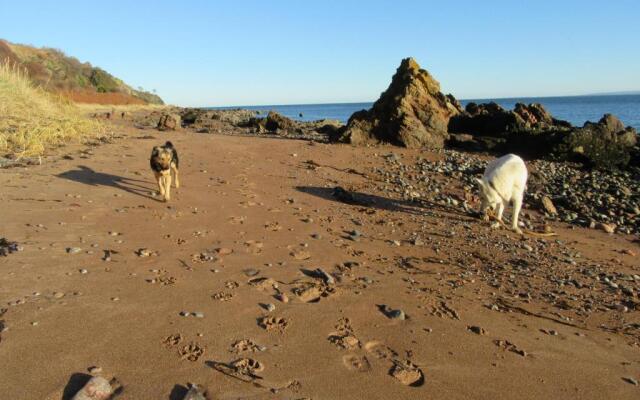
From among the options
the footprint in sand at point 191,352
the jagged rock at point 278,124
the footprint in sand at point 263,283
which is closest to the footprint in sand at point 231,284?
the footprint in sand at point 263,283

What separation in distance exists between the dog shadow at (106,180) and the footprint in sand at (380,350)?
5511mm

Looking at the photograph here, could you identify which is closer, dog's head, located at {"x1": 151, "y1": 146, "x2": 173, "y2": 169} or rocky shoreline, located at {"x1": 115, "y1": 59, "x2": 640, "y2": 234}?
dog's head, located at {"x1": 151, "y1": 146, "x2": 173, "y2": 169}

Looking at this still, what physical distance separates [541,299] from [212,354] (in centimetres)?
391

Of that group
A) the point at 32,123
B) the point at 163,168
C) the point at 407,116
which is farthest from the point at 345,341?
the point at 407,116

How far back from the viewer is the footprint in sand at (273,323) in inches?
153

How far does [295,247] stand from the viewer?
6.11 m

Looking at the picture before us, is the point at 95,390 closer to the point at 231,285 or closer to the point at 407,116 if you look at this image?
the point at 231,285

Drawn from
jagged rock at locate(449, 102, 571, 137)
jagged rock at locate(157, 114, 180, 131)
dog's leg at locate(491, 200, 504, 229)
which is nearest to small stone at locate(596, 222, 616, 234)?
dog's leg at locate(491, 200, 504, 229)

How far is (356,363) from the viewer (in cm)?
349

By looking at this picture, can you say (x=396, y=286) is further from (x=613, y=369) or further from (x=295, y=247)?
(x=613, y=369)

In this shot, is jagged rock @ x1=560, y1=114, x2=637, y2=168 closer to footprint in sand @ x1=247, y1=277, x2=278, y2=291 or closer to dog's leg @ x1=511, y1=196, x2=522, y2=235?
dog's leg @ x1=511, y1=196, x2=522, y2=235

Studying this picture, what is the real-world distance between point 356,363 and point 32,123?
469 inches

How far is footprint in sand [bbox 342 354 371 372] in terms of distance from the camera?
3.42 metres

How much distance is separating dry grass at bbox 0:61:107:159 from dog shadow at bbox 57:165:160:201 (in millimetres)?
1763
